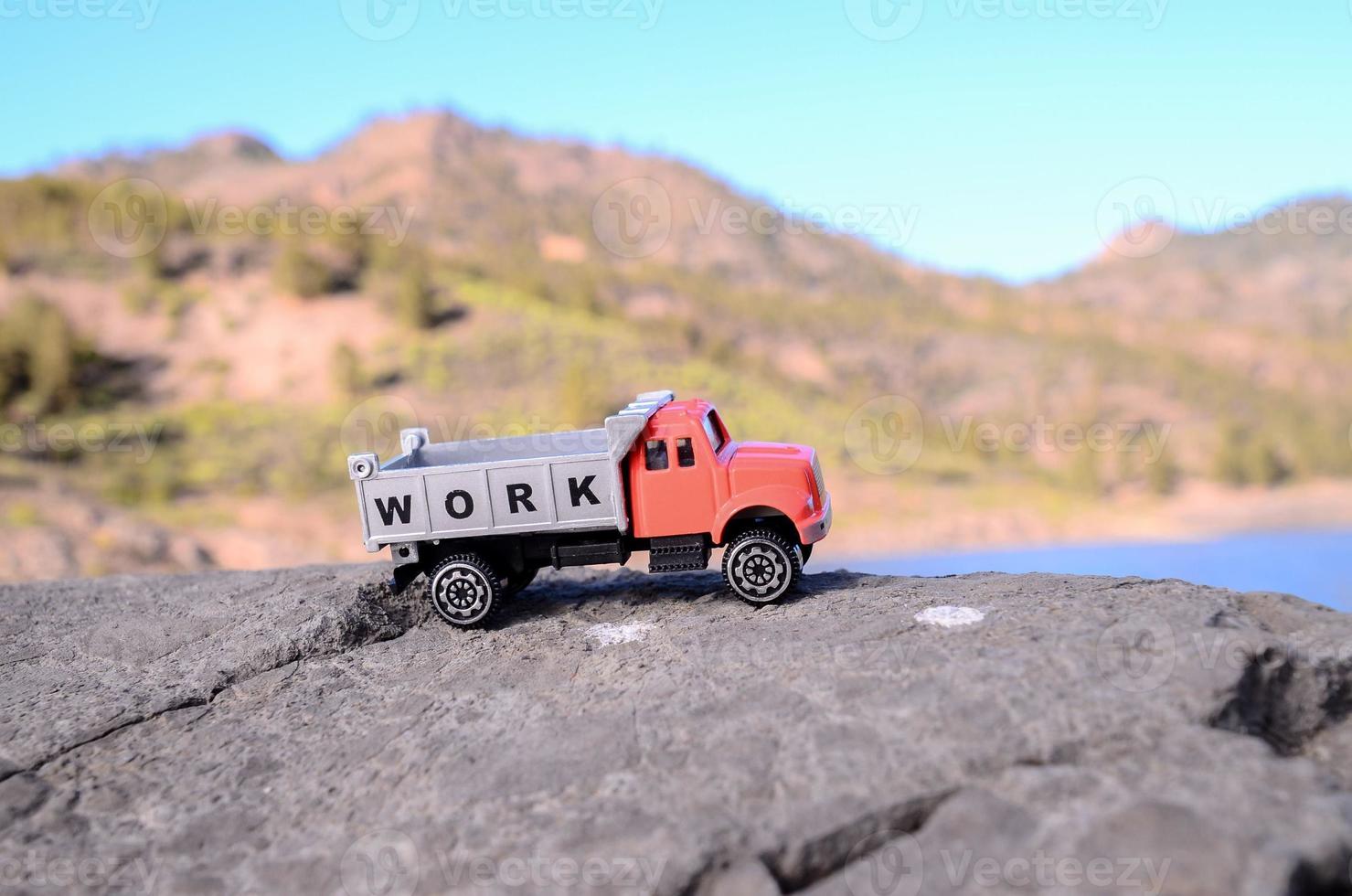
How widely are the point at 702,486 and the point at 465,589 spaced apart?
6.62ft

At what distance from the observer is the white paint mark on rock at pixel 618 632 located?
680 centimetres

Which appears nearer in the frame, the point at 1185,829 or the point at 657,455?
the point at 1185,829

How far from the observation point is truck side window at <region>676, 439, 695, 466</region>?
7.16 metres

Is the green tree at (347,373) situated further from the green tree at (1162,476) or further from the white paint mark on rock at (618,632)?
the green tree at (1162,476)

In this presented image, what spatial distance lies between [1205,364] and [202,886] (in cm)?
4592

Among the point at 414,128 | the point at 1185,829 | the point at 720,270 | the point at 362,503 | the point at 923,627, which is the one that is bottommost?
the point at 1185,829

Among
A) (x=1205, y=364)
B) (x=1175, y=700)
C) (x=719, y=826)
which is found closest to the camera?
(x=719, y=826)

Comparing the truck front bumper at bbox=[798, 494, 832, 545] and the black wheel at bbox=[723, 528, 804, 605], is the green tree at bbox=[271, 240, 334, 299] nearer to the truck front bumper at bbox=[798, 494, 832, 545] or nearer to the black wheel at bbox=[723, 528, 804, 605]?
the black wheel at bbox=[723, 528, 804, 605]

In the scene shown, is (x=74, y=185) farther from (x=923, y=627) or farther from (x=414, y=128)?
(x=414, y=128)

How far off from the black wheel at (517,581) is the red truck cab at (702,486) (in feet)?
4.32

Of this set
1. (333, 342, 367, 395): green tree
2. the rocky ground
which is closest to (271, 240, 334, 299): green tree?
(333, 342, 367, 395): green tree

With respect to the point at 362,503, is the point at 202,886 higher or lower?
lower

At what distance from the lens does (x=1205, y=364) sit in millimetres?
42062

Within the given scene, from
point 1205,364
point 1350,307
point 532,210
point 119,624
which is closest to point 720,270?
point 532,210
